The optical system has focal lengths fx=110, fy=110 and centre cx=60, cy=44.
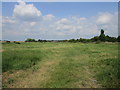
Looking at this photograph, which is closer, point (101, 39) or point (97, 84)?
point (97, 84)

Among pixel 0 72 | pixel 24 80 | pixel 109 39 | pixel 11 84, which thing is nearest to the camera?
pixel 11 84

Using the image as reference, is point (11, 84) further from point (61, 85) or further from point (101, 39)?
point (101, 39)

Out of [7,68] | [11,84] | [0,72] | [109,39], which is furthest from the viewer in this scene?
[109,39]

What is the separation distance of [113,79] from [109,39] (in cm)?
6252

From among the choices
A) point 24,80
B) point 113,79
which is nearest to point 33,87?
point 24,80

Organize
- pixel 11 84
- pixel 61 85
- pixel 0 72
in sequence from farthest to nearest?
pixel 0 72 < pixel 11 84 < pixel 61 85

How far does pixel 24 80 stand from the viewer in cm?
622

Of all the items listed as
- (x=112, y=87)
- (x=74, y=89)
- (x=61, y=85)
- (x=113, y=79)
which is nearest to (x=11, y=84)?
(x=61, y=85)

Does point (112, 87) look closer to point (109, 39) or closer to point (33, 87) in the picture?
point (33, 87)

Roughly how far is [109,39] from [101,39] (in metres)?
4.37

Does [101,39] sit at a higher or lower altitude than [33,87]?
higher

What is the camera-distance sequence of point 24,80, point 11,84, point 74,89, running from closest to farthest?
1. point 74,89
2. point 11,84
3. point 24,80

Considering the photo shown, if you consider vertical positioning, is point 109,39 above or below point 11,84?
above

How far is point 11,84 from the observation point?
5.66 meters
